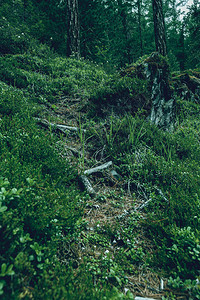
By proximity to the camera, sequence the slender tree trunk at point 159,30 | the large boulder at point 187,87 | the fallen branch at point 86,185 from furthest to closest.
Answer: the slender tree trunk at point 159,30
the large boulder at point 187,87
the fallen branch at point 86,185

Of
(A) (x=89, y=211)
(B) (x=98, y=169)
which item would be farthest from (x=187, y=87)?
(A) (x=89, y=211)

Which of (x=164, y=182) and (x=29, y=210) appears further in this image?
(x=164, y=182)

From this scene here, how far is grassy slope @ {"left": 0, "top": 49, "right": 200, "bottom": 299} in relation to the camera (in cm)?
150

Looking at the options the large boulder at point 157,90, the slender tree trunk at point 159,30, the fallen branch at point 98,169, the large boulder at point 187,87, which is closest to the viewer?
the fallen branch at point 98,169

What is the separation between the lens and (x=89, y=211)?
259 cm

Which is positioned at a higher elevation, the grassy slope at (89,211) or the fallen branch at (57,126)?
the fallen branch at (57,126)

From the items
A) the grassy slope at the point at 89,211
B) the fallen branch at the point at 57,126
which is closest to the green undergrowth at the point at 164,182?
the grassy slope at the point at 89,211

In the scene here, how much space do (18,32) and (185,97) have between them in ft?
24.4

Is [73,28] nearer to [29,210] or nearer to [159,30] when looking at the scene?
[159,30]

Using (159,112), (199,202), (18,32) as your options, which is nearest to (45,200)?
(199,202)

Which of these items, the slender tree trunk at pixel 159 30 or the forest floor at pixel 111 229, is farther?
the slender tree trunk at pixel 159 30

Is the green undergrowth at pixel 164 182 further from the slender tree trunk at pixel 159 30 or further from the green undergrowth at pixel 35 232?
the slender tree trunk at pixel 159 30

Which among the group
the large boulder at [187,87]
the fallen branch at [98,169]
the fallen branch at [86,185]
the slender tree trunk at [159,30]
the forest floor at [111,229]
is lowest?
the forest floor at [111,229]

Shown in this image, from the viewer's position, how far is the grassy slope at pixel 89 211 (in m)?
1.50
